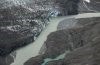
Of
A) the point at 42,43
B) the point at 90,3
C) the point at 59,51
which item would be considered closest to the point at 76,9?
the point at 90,3

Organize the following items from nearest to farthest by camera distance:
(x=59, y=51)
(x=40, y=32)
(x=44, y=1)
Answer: (x=59, y=51), (x=40, y=32), (x=44, y=1)

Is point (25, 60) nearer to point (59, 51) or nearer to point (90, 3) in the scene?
point (59, 51)

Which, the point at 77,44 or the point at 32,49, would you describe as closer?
the point at 77,44

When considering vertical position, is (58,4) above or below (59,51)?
above

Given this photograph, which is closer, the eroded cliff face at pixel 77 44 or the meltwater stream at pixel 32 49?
the eroded cliff face at pixel 77 44

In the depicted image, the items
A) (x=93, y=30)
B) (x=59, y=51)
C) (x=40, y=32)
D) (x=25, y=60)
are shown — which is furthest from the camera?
(x=40, y=32)

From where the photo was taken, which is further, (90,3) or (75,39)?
(90,3)

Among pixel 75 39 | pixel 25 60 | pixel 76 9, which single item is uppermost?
pixel 76 9

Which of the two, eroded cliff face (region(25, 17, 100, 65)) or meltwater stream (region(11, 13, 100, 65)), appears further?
meltwater stream (region(11, 13, 100, 65))
